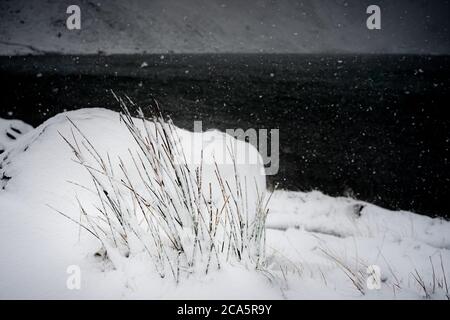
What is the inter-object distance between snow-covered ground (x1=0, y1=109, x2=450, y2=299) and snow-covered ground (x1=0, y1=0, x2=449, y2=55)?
4866 cm

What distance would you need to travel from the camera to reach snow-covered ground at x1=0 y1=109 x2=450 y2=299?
1583 mm

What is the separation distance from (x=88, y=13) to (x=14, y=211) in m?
72.7

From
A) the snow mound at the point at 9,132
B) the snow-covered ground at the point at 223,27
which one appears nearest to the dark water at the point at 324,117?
the snow mound at the point at 9,132

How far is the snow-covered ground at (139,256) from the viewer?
1583 millimetres

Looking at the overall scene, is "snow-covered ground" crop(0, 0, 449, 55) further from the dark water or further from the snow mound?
the snow mound

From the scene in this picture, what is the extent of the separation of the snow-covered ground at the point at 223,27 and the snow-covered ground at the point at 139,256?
48657 millimetres

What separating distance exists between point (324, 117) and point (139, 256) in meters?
11.2

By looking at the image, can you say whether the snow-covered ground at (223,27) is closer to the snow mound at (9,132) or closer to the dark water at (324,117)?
the dark water at (324,117)

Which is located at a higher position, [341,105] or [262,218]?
[341,105]

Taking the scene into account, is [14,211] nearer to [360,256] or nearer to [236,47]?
[360,256]

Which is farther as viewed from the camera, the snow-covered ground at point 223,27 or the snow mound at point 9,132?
the snow-covered ground at point 223,27

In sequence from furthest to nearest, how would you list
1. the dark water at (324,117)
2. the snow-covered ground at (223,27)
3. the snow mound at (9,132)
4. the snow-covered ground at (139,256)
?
the snow-covered ground at (223,27)
the dark water at (324,117)
the snow mound at (9,132)
the snow-covered ground at (139,256)

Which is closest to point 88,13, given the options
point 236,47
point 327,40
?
point 236,47

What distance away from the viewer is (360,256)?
301cm
